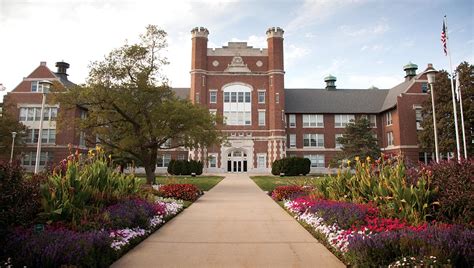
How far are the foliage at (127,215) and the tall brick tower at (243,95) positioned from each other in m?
38.6

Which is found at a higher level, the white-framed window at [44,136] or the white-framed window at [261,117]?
the white-framed window at [261,117]

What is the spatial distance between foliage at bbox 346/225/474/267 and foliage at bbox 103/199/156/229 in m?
4.59

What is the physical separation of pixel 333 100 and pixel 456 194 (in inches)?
1901

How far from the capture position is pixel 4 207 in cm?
537

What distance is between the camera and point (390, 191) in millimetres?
8227

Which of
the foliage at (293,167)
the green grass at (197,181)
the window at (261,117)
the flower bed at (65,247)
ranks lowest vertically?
the flower bed at (65,247)

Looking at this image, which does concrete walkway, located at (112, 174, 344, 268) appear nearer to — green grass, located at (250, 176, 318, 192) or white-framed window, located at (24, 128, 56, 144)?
green grass, located at (250, 176, 318, 192)

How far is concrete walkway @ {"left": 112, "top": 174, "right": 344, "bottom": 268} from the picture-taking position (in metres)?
5.46

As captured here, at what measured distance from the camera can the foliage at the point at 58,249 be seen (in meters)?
4.54

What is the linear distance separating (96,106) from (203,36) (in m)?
31.8

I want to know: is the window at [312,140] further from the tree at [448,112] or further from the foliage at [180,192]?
the foliage at [180,192]

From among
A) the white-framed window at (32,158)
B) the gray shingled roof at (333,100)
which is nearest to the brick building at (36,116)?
the white-framed window at (32,158)

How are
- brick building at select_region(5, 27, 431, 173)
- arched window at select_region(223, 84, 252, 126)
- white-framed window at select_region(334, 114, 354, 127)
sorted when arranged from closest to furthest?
brick building at select_region(5, 27, 431, 173)
arched window at select_region(223, 84, 252, 126)
white-framed window at select_region(334, 114, 354, 127)

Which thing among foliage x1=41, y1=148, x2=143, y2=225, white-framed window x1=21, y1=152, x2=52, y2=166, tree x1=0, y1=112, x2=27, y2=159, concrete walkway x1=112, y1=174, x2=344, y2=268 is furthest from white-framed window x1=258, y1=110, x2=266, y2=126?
foliage x1=41, y1=148, x2=143, y2=225
